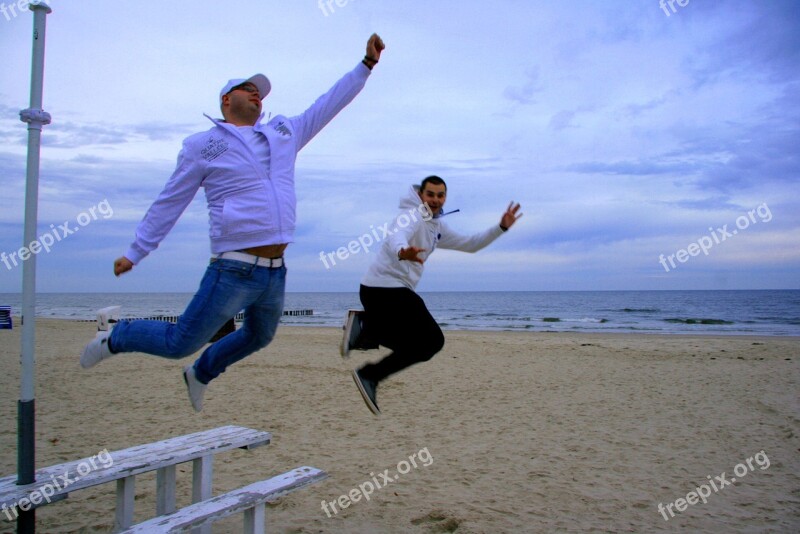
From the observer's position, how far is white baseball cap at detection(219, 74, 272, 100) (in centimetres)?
336

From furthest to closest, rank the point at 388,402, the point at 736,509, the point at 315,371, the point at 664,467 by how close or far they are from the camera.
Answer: the point at 315,371
the point at 388,402
the point at 664,467
the point at 736,509

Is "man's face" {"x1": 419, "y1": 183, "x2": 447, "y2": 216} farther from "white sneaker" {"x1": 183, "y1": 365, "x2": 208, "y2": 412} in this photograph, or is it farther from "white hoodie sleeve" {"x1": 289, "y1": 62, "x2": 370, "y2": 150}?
"white sneaker" {"x1": 183, "y1": 365, "x2": 208, "y2": 412}

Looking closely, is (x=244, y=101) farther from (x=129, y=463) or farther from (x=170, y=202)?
(x=129, y=463)

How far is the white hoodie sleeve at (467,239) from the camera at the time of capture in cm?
464

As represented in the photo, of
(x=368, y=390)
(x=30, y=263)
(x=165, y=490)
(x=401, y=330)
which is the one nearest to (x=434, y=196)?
(x=401, y=330)

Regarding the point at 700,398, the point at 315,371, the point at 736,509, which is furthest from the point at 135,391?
the point at 700,398

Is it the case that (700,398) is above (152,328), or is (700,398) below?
below

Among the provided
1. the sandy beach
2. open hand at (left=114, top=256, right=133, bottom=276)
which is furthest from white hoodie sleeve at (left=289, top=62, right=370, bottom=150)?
the sandy beach

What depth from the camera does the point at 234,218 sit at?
307 centimetres

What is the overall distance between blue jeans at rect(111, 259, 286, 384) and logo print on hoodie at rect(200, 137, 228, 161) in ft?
1.77

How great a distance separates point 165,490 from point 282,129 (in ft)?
8.86

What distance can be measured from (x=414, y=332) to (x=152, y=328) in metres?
Result: 1.69

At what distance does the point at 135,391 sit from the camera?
32.9ft

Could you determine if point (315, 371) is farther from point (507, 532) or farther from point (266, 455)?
point (507, 532)
